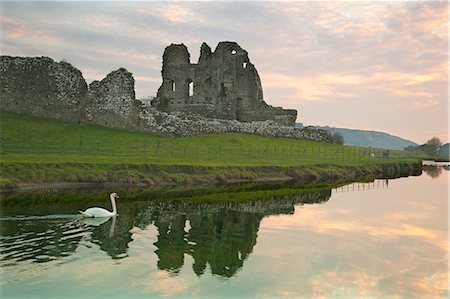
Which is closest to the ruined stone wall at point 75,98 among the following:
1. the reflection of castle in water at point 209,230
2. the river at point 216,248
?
the river at point 216,248

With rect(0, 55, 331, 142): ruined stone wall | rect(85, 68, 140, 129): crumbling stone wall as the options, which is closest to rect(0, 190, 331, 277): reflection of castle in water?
rect(85, 68, 140, 129): crumbling stone wall

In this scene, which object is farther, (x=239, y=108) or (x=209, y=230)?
(x=239, y=108)

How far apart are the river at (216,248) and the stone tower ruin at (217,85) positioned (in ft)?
101

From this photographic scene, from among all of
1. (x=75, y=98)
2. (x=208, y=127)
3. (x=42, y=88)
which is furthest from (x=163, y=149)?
(x=42, y=88)

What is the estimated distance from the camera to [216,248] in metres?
13.4

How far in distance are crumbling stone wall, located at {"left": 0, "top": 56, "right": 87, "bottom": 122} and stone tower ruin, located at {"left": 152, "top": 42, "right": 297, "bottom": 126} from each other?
599 inches

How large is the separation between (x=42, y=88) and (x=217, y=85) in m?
19.9

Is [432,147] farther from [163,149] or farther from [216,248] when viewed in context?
[216,248]

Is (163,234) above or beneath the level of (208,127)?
beneath

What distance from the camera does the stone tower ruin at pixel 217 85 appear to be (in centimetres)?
5219

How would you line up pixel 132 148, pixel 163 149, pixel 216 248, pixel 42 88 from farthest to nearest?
pixel 42 88
pixel 163 149
pixel 132 148
pixel 216 248

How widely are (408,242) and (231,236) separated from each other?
4914 millimetres

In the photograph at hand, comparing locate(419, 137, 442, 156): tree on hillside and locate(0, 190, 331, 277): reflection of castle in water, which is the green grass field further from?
locate(419, 137, 442, 156): tree on hillside

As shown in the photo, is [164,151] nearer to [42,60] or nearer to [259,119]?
[42,60]
